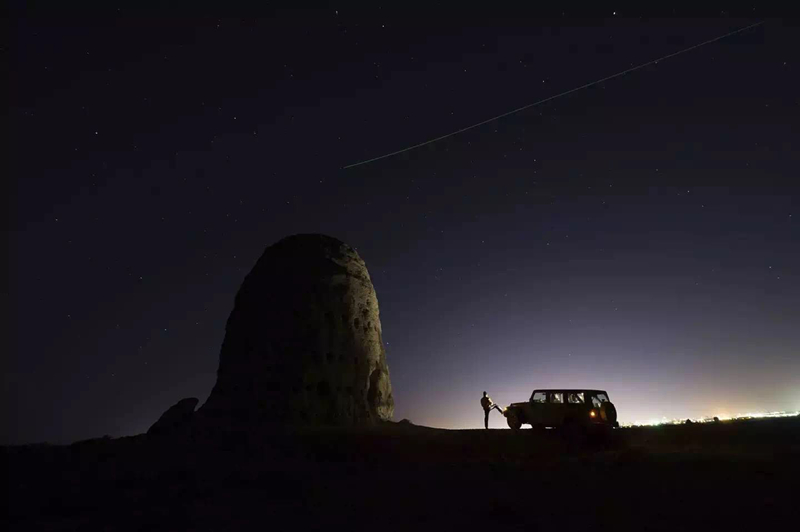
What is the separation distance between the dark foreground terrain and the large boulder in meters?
5.49

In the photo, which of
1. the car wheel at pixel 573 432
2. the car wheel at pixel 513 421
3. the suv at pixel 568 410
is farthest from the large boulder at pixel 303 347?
the car wheel at pixel 573 432

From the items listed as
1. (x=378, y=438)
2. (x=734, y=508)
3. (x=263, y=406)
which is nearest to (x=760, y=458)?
(x=734, y=508)

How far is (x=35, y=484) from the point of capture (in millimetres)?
12820

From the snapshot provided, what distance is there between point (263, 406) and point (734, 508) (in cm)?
1838

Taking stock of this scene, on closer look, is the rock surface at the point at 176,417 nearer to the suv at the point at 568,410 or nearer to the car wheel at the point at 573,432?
the suv at the point at 568,410

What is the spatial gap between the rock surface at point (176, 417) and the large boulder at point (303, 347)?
0.74 metres

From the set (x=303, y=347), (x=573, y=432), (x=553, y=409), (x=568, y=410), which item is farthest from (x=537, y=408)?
(x=303, y=347)

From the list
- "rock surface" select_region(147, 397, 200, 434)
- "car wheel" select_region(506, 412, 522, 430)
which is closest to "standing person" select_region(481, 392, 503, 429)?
"car wheel" select_region(506, 412, 522, 430)

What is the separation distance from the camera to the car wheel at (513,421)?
2019cm

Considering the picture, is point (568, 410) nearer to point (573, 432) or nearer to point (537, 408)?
point (573, 432)

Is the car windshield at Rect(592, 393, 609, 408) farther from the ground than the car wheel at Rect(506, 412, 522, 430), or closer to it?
farther from the ground

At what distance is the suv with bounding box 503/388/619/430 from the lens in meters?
18.7

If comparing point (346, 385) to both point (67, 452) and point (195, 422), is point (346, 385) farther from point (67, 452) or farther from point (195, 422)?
point (67, 452)

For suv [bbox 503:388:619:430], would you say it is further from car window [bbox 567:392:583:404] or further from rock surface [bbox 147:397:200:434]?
rock surface [bbox 147:397:200:434]
